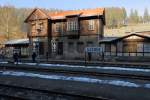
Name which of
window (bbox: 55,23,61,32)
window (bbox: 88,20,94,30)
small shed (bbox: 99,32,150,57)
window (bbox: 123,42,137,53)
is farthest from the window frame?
window (bbox: 123,42,137,53)

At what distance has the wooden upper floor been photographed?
53.4 meters

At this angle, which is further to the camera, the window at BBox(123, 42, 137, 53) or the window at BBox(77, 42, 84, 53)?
the window at BBox(77, 42, 84, 53)

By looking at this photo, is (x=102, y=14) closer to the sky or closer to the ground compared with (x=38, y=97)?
closer to the sky

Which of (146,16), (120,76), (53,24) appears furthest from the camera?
(146,16)

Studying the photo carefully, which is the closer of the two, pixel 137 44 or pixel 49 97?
pixel 49 97

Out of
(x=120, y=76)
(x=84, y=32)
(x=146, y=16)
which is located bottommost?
(x=120, y=76)

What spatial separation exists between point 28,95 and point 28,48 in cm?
4925

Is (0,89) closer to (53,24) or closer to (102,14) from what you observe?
(102,14)

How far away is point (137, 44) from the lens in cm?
4625

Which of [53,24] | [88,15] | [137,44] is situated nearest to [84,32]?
[88,15]

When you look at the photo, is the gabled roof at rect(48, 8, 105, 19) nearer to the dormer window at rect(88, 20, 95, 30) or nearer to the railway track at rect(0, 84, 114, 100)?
the dormer window at rect(88, 20, 95, 30)

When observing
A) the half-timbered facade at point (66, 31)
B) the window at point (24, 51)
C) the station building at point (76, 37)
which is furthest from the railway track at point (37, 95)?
the window at point (24, 51)

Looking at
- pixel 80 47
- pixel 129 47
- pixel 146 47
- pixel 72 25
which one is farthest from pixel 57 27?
pixel 146 47

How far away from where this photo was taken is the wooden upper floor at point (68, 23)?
53438mm
